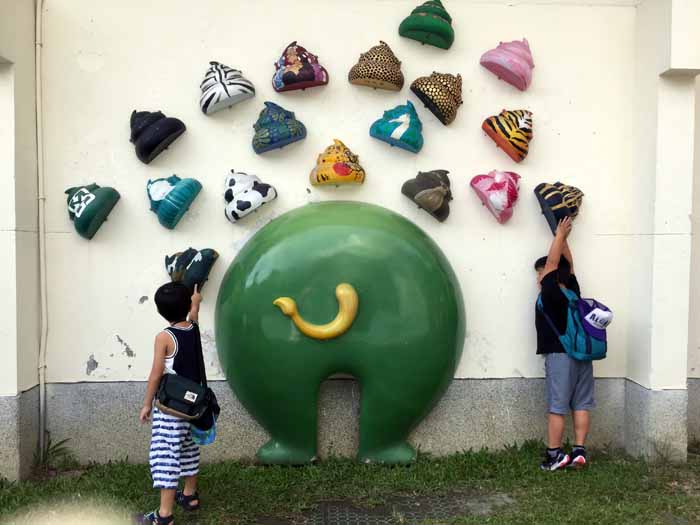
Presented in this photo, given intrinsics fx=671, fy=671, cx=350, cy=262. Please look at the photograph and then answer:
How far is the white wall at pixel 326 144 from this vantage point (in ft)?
14.5

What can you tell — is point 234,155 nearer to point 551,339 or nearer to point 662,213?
point 551,339

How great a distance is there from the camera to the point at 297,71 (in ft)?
14.1

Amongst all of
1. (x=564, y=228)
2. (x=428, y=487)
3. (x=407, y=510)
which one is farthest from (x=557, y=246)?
(x=407, y=510)

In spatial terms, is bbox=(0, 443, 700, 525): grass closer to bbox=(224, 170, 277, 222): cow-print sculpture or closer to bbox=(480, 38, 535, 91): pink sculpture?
bbox=(224, 170, 277, 222): cow-print sculpture

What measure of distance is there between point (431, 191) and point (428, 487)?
185 centimetres

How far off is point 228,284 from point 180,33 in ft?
5.57

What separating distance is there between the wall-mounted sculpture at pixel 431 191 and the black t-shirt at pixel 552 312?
31.9 inches

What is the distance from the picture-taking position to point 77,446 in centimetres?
442

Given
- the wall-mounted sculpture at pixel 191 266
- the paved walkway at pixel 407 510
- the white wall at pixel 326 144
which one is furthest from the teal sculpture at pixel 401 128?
the paved walkway at pixel 407 510

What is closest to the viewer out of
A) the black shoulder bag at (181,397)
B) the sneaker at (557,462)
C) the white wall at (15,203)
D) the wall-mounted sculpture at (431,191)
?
the black shoulder bag at (181,397)

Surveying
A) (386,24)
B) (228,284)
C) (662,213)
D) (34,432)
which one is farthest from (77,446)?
(662,213)

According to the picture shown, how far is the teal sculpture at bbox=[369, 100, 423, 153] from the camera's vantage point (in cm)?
437

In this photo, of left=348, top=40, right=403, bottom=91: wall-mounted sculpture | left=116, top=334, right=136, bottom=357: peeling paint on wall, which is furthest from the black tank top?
left=348, top=40, right=403, bottom=91: wall-mounted sculpture

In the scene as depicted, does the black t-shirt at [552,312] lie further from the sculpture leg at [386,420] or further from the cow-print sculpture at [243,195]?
the cow-print sculpture at [243,195]
